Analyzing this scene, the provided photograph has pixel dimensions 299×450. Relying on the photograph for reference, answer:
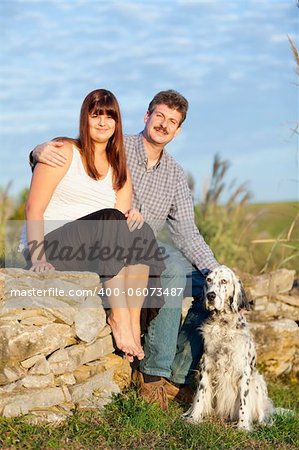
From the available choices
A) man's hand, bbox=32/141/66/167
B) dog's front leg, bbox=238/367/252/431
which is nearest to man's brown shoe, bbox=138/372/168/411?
dog's front leg, bbox=238/367/252/431

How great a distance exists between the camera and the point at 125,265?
215 inches

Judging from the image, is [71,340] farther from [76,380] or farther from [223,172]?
[223,172]

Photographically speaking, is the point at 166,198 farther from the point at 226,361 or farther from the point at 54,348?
Result: the point at 54,348

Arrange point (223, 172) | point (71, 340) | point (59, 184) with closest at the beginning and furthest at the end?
point (71, 340)
point (59, 184)
point (223, 172)

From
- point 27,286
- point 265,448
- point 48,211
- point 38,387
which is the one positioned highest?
point 48,211

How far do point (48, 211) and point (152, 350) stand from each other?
1.29 meters

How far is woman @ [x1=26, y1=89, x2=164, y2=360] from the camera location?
5355mm

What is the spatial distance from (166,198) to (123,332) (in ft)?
4.47

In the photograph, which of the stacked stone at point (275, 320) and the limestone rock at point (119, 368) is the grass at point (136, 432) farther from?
the stacked stone at point (275, 320)

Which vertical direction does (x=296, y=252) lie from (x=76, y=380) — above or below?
→ above

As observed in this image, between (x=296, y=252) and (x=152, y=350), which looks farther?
(x=296, y=252)

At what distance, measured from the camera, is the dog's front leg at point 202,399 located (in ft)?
18.0

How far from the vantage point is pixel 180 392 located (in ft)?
19.5

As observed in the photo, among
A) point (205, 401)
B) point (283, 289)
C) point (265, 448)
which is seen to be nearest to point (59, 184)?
point (205, 401)
